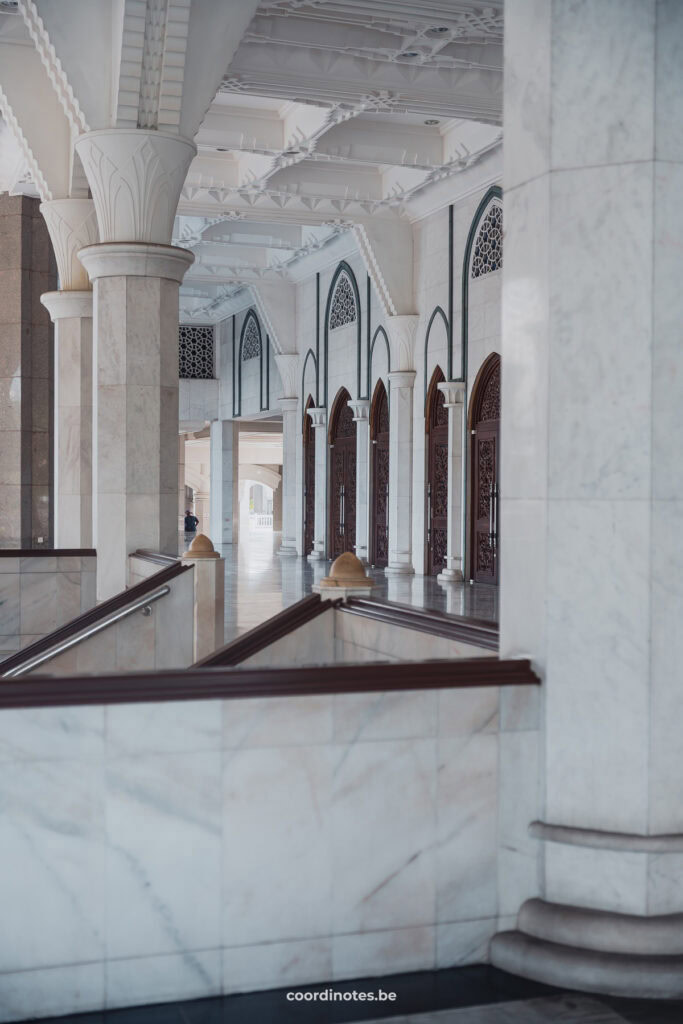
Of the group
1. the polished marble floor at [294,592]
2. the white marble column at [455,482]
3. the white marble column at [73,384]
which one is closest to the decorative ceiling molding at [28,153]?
the white marble column at [73,384]

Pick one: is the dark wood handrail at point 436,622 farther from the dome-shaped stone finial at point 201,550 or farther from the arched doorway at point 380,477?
the arched doorway at point 380,477

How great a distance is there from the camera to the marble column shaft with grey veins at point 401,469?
1388 cm

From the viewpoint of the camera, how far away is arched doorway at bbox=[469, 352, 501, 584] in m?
12.1

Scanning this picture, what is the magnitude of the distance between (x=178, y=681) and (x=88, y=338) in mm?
7501

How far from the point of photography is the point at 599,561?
3123mm

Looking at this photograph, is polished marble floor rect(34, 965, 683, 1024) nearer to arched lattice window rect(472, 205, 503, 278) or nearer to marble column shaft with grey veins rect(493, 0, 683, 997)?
marble column shaft with grey veins rect(493, 0, 683, 997)

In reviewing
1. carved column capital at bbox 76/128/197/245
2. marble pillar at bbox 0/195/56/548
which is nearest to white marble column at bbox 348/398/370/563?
marble pillar at bbox 0/195/56/548

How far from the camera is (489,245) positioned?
1210cm

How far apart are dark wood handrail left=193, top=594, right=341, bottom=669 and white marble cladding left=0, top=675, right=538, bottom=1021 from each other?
75.4 inches

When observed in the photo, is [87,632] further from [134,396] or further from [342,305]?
[342,305]

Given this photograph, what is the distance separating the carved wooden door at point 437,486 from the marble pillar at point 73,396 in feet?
15.4

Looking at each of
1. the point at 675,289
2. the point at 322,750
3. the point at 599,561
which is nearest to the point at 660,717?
the point at 599,561

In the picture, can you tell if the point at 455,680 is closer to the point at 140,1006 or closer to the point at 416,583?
the point at 140,1006

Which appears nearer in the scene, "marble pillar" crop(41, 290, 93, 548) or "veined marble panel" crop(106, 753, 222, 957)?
"veined marble panel" crop(106, 753, 222, 957)
